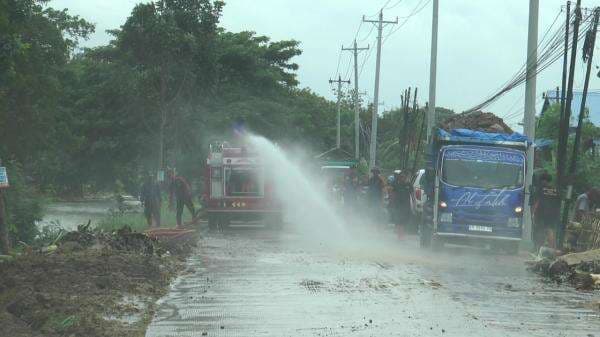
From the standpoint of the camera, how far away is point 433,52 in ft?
107

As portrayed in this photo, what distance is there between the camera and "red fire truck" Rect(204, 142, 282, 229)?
87.3 ft

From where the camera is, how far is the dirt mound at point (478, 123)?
22.2m

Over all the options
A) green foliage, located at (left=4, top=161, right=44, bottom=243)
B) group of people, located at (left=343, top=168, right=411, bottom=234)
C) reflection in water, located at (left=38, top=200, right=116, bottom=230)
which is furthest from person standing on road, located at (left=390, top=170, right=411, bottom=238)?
green foliage, located at (left=4, top=161, right=44, bottom=243)

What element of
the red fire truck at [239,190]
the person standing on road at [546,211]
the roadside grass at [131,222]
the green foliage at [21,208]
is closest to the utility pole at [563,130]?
the person standing on road at [546,211]

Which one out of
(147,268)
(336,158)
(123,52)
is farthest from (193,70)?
(336,158)

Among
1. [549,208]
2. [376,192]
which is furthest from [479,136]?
[376,192]

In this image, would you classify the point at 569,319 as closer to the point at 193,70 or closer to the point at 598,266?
the point at 598,266

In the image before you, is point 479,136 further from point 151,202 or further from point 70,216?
point 70,216

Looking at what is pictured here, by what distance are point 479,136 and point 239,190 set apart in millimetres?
9650

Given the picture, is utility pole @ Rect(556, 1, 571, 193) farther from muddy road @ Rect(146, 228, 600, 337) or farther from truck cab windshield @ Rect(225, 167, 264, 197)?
truck cab windshield @ Rect(225, 167, 264, 197)

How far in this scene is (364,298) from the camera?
11.2 metres

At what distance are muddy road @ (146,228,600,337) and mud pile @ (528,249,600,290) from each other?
0.97 feet

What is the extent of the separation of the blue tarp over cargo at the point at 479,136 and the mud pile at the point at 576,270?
A: 490 centimetres

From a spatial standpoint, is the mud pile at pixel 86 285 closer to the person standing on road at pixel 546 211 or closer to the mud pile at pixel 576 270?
the mud pile at pixel 576 270
